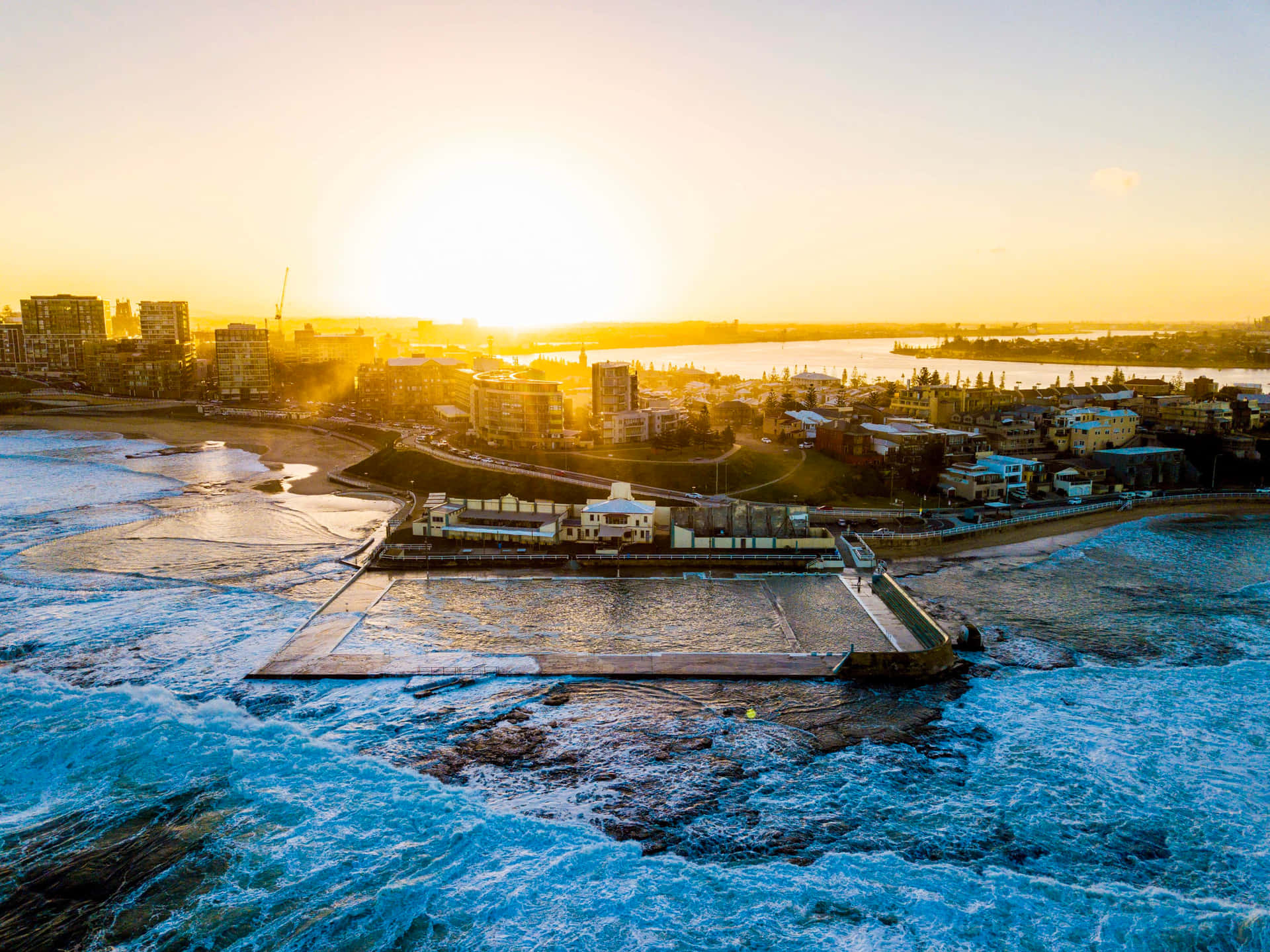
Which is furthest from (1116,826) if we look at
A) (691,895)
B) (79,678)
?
(79,678)

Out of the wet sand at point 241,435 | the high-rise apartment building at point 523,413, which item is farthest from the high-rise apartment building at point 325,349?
the high-rise apartment building at point 523,413

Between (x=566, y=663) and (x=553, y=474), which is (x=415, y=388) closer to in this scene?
(x=553, y=474)

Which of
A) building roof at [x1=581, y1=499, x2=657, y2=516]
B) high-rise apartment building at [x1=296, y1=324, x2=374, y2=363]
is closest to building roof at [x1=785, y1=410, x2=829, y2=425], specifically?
building roof at [x1=581, y1=499, x2=657, y2=516]

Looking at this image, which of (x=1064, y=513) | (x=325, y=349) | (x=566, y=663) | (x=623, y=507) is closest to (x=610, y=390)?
(x=623, y=507)

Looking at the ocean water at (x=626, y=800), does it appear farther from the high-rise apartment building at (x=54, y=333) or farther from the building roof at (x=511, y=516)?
the high-rise apartment building at (x=54, y=333)

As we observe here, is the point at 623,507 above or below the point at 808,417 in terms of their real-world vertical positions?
below
